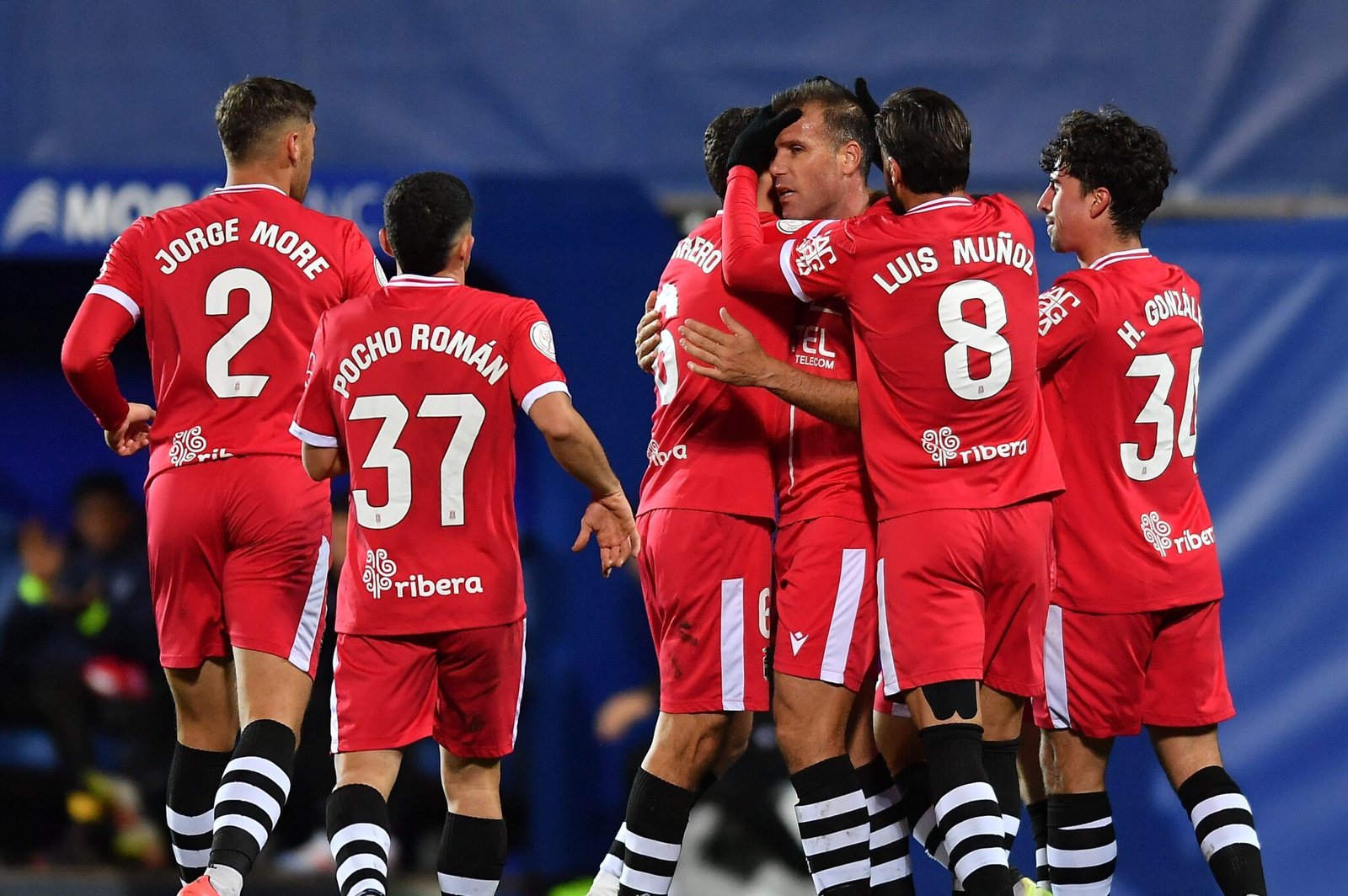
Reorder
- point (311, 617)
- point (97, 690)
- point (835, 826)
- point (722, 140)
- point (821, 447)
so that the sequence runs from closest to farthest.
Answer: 1. point (835, 826)
2. point (821, 447)
3. point (311, 617)
4. point (722, 140)
5. point (97, 690)

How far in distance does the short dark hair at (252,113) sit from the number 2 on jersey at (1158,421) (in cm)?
259

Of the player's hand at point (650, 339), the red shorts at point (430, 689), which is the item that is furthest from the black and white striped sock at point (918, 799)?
the player's hand at point (650, 339)

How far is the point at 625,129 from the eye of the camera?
7.90m

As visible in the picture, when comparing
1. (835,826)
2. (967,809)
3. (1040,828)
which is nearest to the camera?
(967,809)

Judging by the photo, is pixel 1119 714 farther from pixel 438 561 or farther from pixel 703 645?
pixel 438 561

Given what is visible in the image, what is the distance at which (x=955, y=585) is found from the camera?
4277 millimetres

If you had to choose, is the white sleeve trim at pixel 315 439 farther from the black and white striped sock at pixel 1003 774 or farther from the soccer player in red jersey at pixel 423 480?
the black and white striped sock at pixel 1003 774

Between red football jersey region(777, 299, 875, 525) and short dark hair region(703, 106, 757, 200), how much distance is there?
567 mm

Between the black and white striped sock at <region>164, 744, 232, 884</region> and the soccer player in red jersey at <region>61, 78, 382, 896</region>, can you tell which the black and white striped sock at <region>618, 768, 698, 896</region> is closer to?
the soccer player in red jersey at <region>61, 78, 382, 896</region>

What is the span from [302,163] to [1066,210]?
2.29 metres

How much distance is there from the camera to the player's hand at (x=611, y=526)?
4.43m

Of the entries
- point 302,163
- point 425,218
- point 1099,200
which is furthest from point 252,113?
point 1099,200

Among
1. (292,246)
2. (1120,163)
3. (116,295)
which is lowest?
(116,295)

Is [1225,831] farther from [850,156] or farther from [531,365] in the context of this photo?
[531,365]
